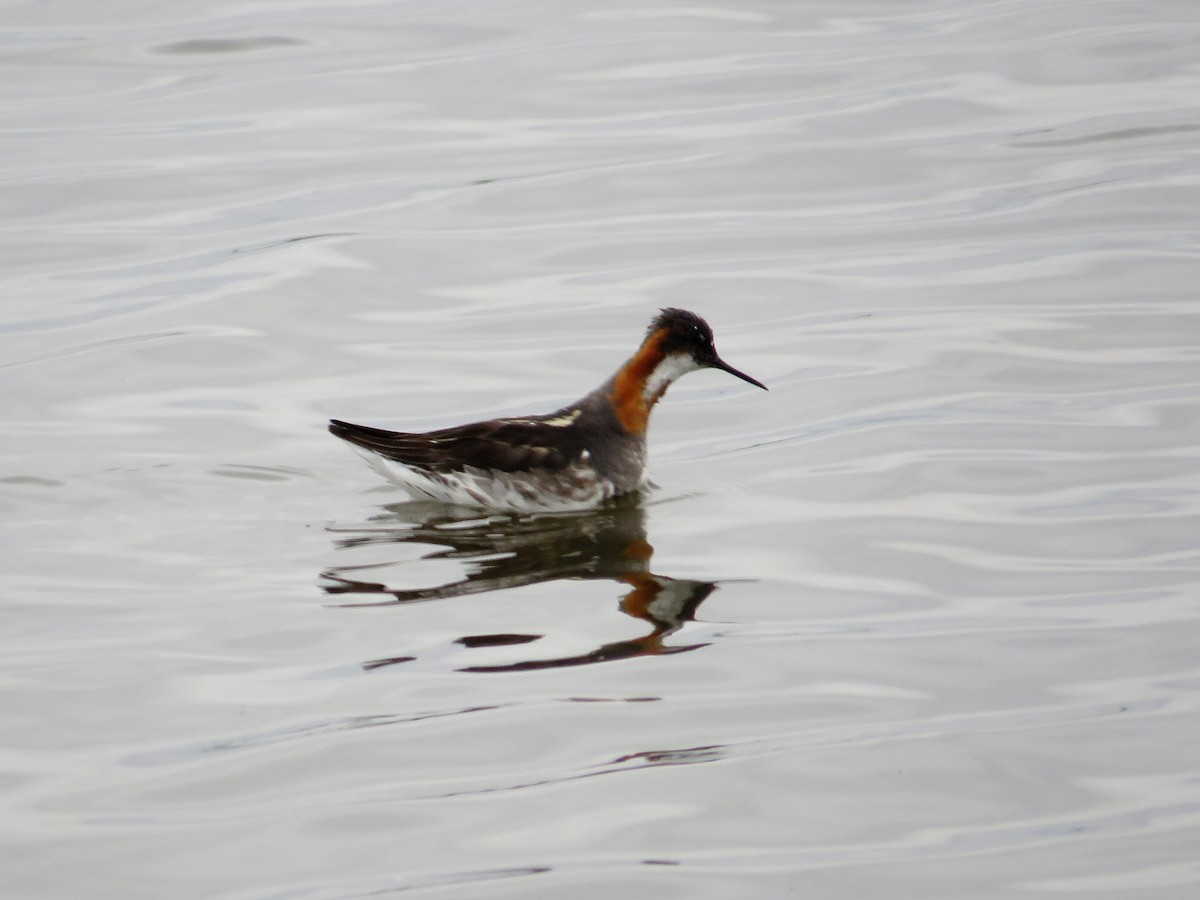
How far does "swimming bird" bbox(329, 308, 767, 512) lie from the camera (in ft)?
34.8

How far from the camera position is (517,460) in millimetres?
10672

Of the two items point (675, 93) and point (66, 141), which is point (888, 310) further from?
point (66, 141)

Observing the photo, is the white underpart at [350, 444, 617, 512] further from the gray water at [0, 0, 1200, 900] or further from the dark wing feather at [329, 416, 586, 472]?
the gray water at [0, 0, 1200, 900]

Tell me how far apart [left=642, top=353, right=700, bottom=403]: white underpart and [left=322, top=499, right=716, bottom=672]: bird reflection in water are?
1.01m

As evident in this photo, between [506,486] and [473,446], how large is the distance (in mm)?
301

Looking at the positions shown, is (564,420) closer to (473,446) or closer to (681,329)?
(473,446)

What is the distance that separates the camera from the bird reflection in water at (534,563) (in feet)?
27.1

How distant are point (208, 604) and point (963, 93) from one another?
48.1 feet

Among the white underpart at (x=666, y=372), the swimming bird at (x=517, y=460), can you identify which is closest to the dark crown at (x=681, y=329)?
the white underpart at (x=666, y=372)

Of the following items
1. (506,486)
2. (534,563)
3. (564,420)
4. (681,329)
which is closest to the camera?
(534,563)

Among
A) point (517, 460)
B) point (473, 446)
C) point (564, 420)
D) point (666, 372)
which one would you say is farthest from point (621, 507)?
point (666, 372)

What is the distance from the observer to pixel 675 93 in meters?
21.9

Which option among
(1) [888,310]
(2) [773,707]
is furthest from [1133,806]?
(1) [888,310]

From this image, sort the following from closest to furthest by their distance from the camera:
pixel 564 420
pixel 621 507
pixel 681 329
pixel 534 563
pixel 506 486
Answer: pixel 534 563, pixel 506 486, pixel 621 507, pixel 564 420, pixel 681 329
